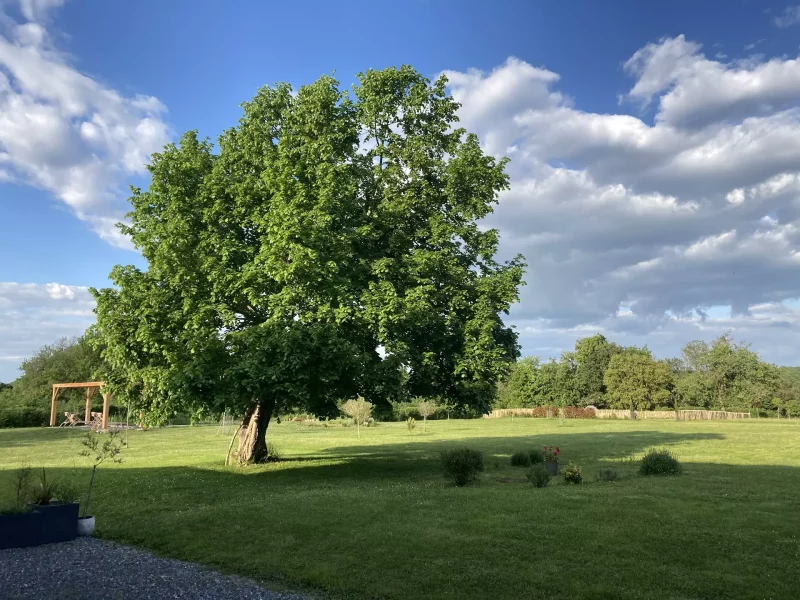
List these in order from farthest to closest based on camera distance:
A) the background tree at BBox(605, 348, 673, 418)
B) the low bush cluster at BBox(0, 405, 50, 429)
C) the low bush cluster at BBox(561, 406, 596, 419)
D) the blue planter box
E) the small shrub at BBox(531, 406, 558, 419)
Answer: the small shrub at BBox(531, 406, 558, 419)
the background tree at BBox(605, 348, 673, 418)
the low bush cluster at BBox(561, 406, 596, 419)
the low bush cluster at BBox(0, 405, 50, 429)
the blue planter box

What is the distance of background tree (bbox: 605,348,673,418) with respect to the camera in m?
93.2

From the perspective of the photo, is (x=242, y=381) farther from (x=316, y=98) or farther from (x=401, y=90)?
(x=401, y=90)

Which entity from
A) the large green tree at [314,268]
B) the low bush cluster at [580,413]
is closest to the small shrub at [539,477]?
the large green tree at [314,268]

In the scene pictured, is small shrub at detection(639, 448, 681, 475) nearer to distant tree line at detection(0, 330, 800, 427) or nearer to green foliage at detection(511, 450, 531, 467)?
green foliage at detection(511, 450, 531, 467)

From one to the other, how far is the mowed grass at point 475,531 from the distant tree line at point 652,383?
262ft

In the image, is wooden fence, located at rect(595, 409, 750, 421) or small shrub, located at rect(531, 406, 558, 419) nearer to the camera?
wooden fence, located at rect(595, 409, 750, 421)

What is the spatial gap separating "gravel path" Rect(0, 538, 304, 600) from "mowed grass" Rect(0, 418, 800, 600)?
1.76ft

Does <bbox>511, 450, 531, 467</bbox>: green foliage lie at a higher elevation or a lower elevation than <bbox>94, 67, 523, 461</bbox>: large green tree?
lower

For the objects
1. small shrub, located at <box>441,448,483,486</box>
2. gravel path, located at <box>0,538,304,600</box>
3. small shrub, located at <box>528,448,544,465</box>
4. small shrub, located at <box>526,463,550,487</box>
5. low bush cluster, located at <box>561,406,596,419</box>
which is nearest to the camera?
gravel path, located at <box>0,538,304,600</box>

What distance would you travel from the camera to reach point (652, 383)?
3674 inches

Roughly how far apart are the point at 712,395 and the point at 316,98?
104134 millimetres

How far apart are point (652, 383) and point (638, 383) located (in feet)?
7.33

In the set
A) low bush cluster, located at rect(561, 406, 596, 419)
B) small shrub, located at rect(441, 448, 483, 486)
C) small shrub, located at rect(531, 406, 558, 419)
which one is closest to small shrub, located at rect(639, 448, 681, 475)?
small shrub, located at rect(441, 448, 483, 486)

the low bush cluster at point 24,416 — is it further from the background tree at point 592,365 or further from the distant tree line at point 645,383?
the background tree at point 592,365
